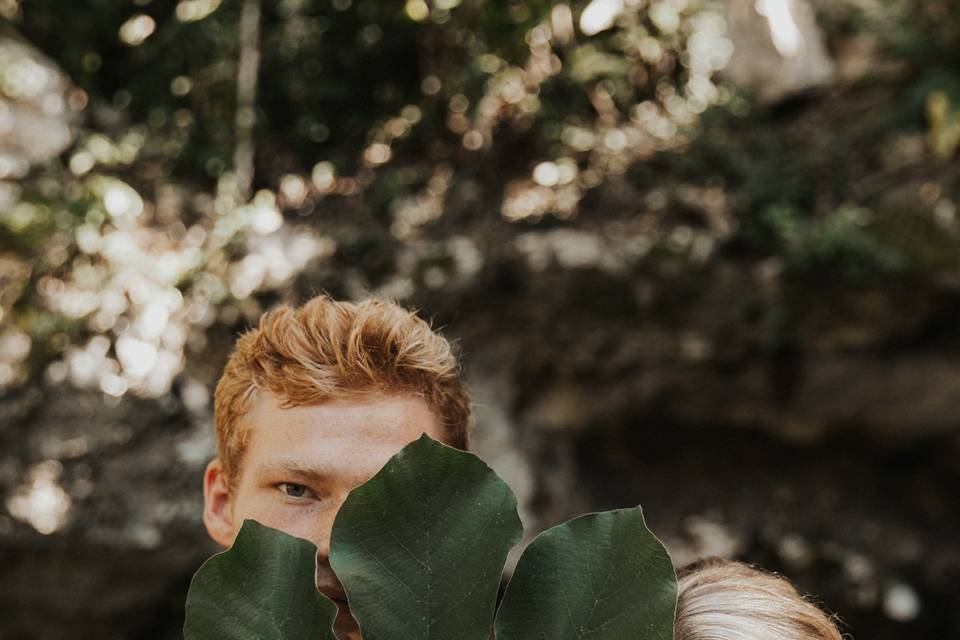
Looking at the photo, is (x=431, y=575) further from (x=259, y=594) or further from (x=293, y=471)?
(x=293, y=471)

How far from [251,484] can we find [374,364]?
0.70 feet

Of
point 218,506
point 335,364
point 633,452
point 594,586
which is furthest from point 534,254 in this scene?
point 594,586

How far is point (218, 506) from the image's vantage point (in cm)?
130

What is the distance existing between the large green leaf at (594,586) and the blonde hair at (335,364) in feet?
1.68

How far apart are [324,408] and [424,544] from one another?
50 centimetres

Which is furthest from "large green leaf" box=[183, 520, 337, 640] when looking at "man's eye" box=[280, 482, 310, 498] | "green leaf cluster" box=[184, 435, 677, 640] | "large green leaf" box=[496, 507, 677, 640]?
"man's eye" box=[280, 482, 310, 498]

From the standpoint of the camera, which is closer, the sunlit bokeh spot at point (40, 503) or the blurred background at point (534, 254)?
the sunlit bokeh spot at point (40, 503)

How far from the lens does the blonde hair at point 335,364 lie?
1.06 m

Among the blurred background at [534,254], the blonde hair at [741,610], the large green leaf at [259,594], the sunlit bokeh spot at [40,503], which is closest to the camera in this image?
the large green leaf at [259,594]

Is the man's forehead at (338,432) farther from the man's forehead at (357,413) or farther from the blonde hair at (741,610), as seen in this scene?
the blonde hair at (741,610)

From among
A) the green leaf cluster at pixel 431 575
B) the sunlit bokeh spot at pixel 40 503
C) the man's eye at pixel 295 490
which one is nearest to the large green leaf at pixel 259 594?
the green leaf cluster at pixel 431 575

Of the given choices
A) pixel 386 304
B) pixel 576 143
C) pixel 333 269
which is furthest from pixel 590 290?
pixel 386 304

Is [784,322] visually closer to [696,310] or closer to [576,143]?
[696,310]

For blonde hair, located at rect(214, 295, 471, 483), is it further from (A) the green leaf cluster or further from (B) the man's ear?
(A) the green leaf cluster
